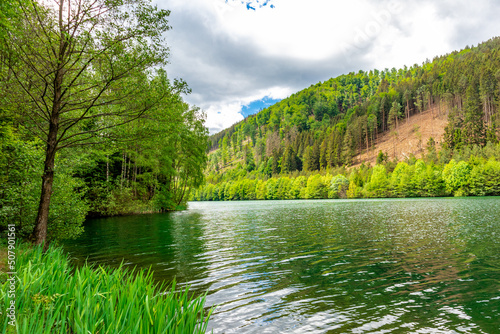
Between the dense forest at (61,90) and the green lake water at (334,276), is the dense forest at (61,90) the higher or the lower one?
the higher one

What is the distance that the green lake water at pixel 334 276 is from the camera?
6.61 metres

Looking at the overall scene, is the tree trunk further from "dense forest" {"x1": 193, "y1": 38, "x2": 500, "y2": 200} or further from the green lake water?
"dense forest" {"x1": 193, "y1": 38, "x2": 500, "y2": 200}

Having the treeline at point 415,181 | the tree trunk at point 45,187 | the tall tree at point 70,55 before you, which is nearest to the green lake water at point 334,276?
the tree trunk at point 45,187

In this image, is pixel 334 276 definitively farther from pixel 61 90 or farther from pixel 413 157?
pixel 413 157

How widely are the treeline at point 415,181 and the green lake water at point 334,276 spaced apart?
159ft

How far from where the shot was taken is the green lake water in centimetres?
661

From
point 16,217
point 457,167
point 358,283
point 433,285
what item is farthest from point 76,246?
point 457,167

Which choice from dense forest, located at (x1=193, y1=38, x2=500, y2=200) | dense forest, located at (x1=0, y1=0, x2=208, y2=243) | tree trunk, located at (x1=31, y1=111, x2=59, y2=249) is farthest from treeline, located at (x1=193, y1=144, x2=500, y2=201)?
tree trunk, located at (x1=31, y1=111, x2=59, y2=249)

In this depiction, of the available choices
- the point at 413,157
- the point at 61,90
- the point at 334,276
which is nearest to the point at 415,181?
the point at 413,157

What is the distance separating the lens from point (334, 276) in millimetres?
10180

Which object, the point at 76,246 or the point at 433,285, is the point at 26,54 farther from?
the point at 433,285

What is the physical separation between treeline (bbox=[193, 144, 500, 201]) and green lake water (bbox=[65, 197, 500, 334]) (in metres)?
48.5

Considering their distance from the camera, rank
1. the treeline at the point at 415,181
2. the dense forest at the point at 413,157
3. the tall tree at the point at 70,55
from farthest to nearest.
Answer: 1. the dense forest at the point at 413,157
2. the treeline at the point at 415,181
3. the tall tree at the point at 70,55

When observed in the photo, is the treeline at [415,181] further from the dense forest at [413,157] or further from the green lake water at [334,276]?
the green lake water at [334,276]
